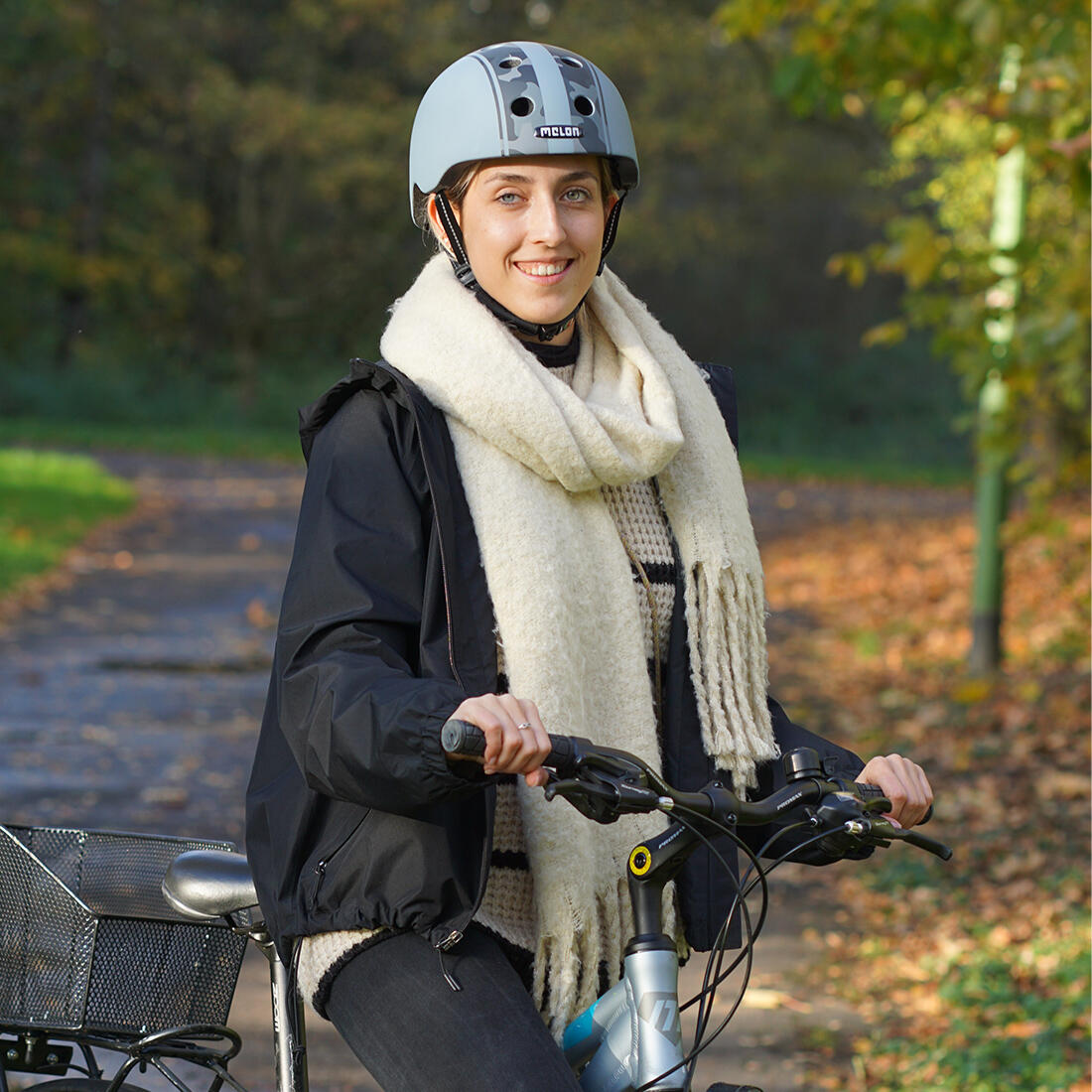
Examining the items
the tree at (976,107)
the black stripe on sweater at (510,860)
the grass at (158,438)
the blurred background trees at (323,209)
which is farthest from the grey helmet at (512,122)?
the blurred background trees at (323,209)

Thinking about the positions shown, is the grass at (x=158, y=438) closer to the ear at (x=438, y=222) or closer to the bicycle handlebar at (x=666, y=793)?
the ear at (x=438, y=222)

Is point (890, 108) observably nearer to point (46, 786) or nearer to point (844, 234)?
point (46, 786)

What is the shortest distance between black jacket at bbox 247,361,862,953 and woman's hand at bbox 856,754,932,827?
0.48 ft

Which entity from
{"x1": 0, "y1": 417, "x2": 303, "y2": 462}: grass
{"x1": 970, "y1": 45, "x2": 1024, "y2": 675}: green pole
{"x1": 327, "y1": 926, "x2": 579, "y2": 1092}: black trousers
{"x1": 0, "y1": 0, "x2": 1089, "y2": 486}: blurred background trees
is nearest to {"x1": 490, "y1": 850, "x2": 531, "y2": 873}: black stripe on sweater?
{"x1": 327, "y1": 926, "x2": 579, "y2": 1092}: black trousers

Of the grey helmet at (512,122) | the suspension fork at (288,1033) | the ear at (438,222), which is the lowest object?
the suspension fork at (288,1033)

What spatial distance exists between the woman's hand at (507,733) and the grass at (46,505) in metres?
11.7

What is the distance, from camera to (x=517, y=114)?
2750 mm

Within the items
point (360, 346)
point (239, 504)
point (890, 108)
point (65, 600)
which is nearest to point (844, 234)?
point (360, 346)

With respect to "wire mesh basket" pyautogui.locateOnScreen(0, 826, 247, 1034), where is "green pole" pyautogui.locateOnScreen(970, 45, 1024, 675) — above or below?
above

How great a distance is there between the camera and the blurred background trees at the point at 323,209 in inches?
1308

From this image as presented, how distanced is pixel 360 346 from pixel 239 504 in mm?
17915

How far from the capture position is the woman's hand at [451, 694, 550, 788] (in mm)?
2164

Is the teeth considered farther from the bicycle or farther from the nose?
the bicycle

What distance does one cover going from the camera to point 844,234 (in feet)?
135
